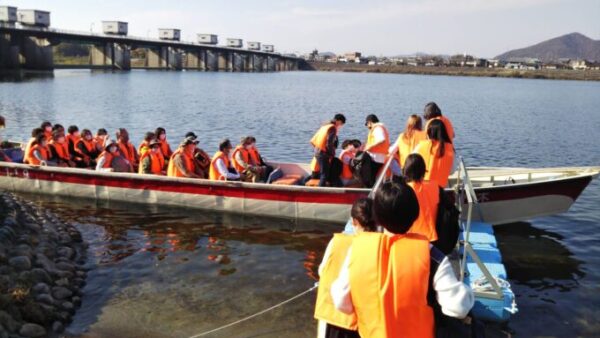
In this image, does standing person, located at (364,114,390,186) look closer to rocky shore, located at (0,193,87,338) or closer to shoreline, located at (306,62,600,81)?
rocky shore, located at (0,193,87,338)

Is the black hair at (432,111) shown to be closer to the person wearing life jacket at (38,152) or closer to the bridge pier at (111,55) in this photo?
the person wearing life jacket at (38,152)

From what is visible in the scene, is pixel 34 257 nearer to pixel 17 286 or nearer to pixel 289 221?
pixel 17 286

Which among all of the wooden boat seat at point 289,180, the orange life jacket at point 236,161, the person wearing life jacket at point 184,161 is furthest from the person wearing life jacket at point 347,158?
the person wearing life jacket at point 184,161

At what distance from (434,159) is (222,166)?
20.5 feet

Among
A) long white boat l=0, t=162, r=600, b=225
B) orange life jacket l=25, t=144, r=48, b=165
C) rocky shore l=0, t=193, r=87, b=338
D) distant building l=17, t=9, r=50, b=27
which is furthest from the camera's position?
distant building l=17, t=9, r=50, b=27

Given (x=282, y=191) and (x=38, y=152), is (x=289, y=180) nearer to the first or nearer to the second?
(x=282, y=191)

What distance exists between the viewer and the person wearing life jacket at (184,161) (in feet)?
42.3

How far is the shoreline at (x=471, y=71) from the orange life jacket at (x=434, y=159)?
12172 cm

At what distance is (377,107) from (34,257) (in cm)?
4051

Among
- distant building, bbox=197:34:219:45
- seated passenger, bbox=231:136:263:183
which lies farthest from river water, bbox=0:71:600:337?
distant building, bbox=197:34:219:45

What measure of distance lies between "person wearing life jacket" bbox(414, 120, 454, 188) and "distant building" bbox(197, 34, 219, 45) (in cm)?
14302

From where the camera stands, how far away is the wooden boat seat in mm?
12836

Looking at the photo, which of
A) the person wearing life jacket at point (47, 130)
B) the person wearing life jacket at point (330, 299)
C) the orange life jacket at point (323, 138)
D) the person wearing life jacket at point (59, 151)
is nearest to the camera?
the person wearing life jacket at point (330, 299)

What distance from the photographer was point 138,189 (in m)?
13.3
